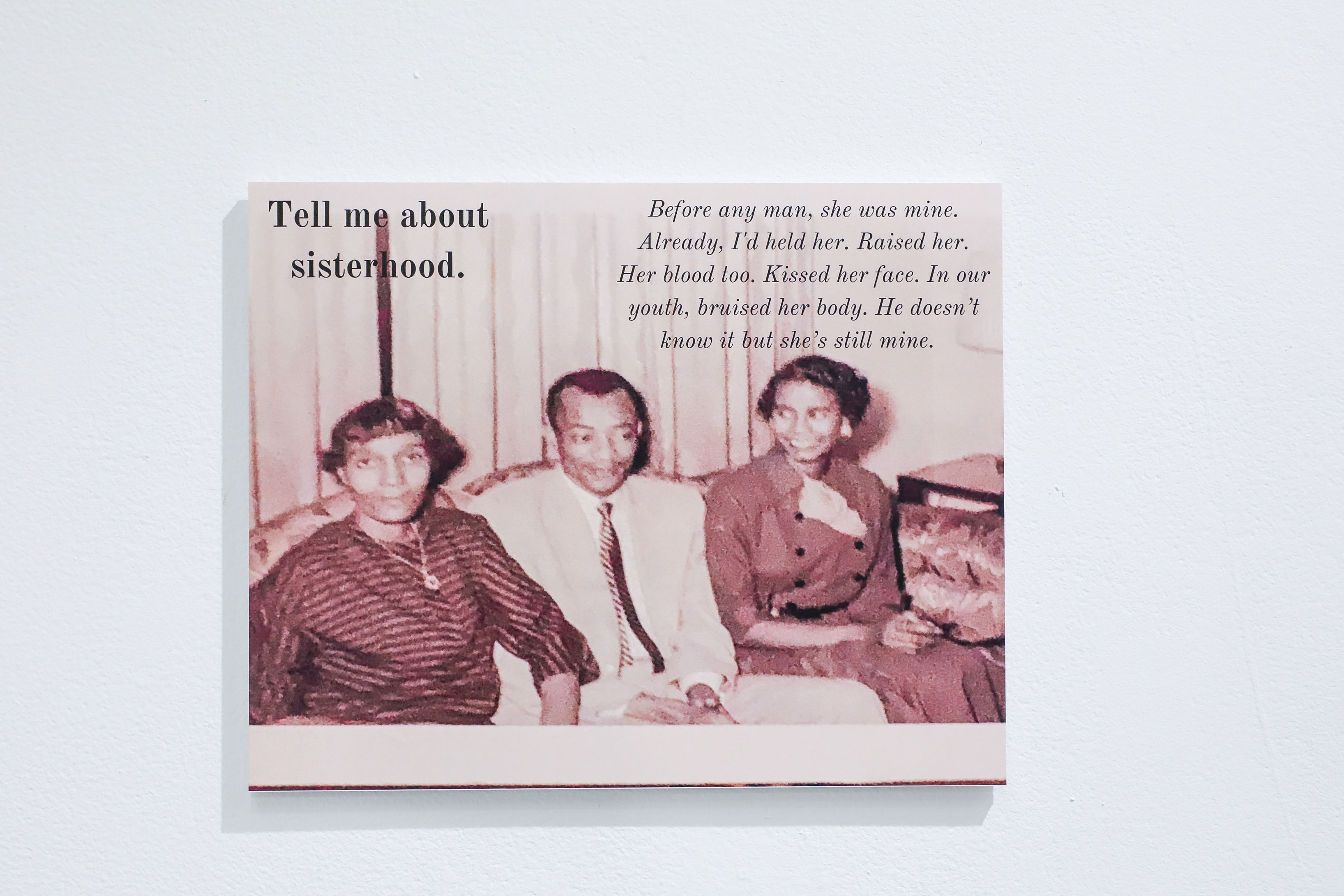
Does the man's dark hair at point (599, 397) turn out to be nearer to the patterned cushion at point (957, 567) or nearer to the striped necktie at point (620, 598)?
the striped necktie at point (620, 598)

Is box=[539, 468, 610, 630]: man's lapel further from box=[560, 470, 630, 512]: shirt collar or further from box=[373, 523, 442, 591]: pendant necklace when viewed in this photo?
box=[373, 523, 442, 591]: pendant necklace

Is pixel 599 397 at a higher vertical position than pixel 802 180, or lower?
lower

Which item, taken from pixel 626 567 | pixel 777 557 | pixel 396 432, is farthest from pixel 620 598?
pixel 396 432

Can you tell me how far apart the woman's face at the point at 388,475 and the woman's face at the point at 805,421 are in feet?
1.03

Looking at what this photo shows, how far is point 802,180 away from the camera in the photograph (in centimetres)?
83

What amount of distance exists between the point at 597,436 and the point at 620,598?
144 mm

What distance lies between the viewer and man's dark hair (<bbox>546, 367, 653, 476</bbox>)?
0.81m

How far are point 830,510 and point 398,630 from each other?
39 cm

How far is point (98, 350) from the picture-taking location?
2.70 ft

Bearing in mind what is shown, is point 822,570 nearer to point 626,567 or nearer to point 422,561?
point 626,567

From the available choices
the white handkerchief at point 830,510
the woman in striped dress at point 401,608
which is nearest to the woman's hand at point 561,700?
the woman in striped dress at point 401,608

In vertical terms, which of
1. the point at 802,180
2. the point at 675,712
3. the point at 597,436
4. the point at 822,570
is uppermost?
the point at 802,180

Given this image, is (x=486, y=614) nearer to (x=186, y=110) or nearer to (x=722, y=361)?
(x=722, y=361)

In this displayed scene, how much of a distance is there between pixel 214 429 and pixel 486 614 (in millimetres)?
293
